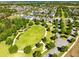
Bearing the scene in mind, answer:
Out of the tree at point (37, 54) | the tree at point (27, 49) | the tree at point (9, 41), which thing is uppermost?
the tree at point (9, 41)

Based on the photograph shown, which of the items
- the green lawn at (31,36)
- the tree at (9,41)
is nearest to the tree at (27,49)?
the green lawn at (31,36)

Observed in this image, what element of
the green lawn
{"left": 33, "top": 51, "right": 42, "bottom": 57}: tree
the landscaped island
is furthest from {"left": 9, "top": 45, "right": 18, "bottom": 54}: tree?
{"left": 33, "top": 51, "right": 42, "bottom": 57}: tree

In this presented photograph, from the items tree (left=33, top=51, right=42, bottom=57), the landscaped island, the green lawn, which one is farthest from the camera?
the green lawn

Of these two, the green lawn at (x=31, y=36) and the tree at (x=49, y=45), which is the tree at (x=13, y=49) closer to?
the green lawn at (x=31, y=36)

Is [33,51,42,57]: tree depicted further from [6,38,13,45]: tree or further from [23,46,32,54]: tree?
[6,38,13,45]: tree

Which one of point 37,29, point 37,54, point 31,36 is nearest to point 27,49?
point 37,54

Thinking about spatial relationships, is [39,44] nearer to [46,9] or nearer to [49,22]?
[49,22]

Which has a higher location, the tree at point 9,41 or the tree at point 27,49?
the tree at point 9,41

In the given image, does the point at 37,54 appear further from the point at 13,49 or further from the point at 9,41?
the point at 9,41
